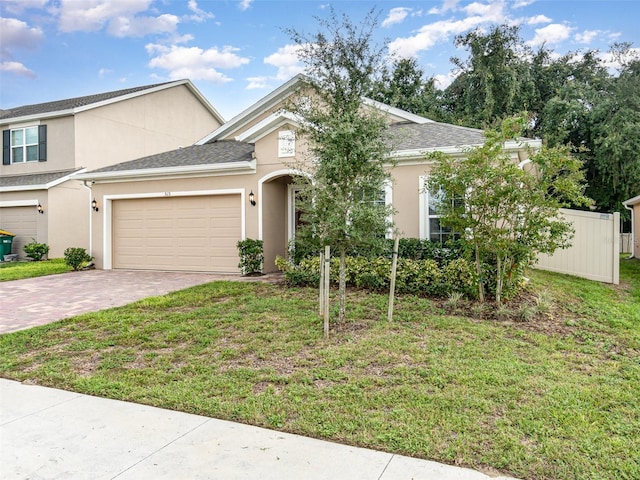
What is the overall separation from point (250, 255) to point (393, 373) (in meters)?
7.10

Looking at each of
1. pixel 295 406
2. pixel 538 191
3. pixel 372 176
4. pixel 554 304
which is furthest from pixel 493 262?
pixel 295 406

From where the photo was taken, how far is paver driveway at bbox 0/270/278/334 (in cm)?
726

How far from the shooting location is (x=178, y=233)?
1219 cm

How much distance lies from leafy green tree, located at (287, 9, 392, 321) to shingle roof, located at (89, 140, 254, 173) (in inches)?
210

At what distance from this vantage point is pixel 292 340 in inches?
216

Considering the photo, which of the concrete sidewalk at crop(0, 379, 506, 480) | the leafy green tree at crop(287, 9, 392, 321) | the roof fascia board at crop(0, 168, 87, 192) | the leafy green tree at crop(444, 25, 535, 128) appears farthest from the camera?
the leafy green tree at crop(444, 25, 535, 128)

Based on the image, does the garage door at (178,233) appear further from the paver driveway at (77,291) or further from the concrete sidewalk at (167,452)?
the concrete sidewalk at (167,452)

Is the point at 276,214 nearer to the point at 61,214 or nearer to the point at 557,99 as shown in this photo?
the point at 61,214

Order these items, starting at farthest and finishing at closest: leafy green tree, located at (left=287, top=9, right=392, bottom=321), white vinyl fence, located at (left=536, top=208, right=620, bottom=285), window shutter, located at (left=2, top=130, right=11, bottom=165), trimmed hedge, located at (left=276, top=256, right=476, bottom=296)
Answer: window shutter, located at (left=2, top=130, right=11, bottom=165), white vinyl fence, located at (left=536, top=208, right=620, bottom=285), trimmed hedge, located at (left=276, top=256, right=476, bottom=296), leafy green tree, located at (left=287, top=9, right=392, bottom=321)

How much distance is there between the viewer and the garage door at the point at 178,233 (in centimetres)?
1169

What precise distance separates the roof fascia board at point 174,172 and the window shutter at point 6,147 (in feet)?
27.6

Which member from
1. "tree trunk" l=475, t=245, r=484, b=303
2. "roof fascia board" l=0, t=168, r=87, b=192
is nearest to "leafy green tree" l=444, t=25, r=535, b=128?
"tree trunk" l=475, t=245, r=484, b=303

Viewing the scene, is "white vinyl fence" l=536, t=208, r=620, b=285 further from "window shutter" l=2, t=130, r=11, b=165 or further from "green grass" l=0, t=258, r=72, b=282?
"window shutter" l=2, t=130, r=11, b=165

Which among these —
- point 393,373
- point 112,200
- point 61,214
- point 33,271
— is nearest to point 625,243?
point 393,373
